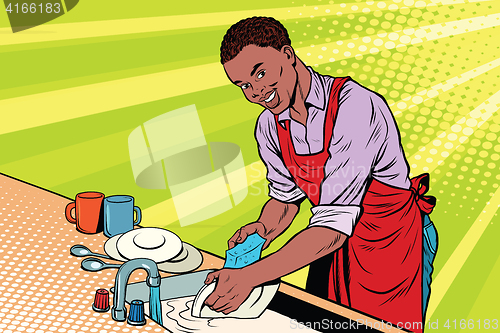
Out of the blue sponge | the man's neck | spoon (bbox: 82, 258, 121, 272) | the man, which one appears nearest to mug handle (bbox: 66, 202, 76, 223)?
spoon (bbox: 82, 258, 121, 272)

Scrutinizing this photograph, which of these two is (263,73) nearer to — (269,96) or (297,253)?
(269,96)

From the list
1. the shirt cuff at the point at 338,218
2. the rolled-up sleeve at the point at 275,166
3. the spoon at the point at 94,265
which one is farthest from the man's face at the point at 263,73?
the spoon at the point at 94,265

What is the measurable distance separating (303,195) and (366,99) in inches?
16.4

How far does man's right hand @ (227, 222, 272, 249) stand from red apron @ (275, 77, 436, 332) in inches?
8.0

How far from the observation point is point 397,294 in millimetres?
1923

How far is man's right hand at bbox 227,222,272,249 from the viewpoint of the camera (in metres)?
1.65

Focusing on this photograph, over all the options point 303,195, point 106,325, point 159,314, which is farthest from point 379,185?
point 106,325

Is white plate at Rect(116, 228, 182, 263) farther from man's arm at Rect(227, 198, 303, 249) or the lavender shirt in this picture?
the lavender shirt

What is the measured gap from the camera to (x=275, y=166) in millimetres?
1871

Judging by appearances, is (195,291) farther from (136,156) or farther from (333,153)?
(136,156)

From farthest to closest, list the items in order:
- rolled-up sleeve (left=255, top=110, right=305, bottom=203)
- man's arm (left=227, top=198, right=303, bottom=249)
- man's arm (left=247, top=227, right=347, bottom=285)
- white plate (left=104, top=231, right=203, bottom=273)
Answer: rolled-up sleeve (left=255, top=110, right=305, bottom=203)
man's arm (left=227, top=198, right=303, bottom=249)
white plate (left=104, top=231, right=203, bottom=273)
man's arm (left=247, top=227, right=347, bottom=285)

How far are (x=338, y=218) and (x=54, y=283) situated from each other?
0.79 metres

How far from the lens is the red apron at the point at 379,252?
5.94ft

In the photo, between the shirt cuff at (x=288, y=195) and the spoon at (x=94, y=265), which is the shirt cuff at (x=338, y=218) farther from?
the spoon at (x=94, y=265)
